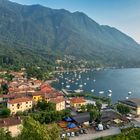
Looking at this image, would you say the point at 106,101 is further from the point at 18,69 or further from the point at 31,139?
the point at 18,69

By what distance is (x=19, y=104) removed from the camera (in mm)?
46156

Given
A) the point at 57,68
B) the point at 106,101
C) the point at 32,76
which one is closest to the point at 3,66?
the point at 32,76

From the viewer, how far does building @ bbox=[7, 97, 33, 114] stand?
45469 mm

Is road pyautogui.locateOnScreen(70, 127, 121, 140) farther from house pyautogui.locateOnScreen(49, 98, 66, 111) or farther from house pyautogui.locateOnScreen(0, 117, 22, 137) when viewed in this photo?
house pyautogui.locateOnScreen(49, 98, 66, 111)

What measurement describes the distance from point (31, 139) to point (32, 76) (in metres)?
71.9

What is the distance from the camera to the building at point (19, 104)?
45469mm

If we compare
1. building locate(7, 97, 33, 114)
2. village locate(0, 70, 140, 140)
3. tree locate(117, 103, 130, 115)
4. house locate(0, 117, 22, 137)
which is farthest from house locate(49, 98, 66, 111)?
house locate(0, 117, 22, 137)

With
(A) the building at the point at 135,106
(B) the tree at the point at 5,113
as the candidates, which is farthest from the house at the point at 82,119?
(A) the building at the point at 135,106

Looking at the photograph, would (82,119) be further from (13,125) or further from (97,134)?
(13,125)

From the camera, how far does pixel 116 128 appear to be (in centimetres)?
3884

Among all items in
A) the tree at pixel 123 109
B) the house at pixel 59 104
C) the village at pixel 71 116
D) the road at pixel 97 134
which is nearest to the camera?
the road at pixel 97 134

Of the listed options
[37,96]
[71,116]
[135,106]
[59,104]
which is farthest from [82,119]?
[37,96]

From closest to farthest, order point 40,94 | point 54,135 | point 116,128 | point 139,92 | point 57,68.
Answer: point 54,135 < point 116,128 < point 40,94 < point 139,92 < point 57,68

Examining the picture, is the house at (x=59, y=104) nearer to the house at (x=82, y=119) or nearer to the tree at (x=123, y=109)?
the house at (x=82, y=119)
